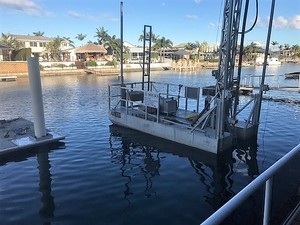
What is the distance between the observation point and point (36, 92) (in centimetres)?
1323

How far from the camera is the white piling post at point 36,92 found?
12851mm

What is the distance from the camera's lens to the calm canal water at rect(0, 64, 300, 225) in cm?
764

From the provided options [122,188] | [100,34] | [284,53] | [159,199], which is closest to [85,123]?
[122,188]

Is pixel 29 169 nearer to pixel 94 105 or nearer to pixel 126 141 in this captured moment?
pixel 126 141

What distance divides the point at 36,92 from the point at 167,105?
22.1ft

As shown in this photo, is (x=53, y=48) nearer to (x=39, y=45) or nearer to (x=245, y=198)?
(x=39, y=45)

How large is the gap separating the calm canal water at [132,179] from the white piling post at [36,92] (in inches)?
51.0

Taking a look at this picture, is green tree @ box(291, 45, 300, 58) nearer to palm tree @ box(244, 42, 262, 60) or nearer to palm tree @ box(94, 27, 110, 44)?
palm tree @ box(244, 42, 262, 60)

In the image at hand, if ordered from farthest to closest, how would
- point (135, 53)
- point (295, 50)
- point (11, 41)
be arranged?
point (295, 50)
point (135, 53)
point (11, 41)

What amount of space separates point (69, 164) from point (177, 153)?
4781 millimetres

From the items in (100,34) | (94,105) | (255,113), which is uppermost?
(100,34)

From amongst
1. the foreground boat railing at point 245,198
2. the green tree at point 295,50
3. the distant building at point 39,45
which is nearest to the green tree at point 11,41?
the distant building at point 39,45

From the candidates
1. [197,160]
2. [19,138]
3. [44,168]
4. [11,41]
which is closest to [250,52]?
[11,41]

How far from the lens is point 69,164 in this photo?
11.7 meters
